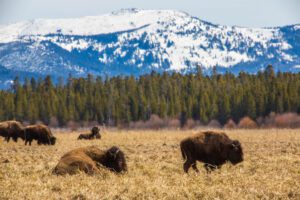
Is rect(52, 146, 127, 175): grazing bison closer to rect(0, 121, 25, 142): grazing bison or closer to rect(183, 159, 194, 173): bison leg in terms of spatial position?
rect(183, 159, 194, 173): bison leg

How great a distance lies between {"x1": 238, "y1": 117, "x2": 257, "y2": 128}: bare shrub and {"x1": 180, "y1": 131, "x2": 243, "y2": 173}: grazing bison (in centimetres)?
7627

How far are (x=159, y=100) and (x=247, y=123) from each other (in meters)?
30.5

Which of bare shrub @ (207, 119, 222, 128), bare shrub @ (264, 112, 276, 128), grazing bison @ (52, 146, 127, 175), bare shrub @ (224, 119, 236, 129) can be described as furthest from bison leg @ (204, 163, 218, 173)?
bare shrub @ (207, 119, 222, 128)

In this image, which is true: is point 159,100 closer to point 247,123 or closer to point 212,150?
point 247,123

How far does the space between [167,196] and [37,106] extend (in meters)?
110

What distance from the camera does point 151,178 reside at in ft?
49.6

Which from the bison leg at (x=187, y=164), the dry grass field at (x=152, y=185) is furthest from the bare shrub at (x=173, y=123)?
the dry grass field at (x=152, y=185)

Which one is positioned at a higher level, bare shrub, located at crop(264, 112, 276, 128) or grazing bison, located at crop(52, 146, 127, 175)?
grazing bison, located at crop(52, 146, 127, 175)

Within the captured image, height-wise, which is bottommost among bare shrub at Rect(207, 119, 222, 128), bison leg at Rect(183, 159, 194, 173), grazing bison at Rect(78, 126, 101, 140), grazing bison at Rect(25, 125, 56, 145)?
bare shrub at Rect(207, 119, 222, 128)

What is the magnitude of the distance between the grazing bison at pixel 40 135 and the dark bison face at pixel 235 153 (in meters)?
22.5

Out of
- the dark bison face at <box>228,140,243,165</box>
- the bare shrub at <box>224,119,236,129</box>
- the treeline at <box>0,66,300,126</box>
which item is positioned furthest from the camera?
the treeline at <box>0,66,300,126</box>

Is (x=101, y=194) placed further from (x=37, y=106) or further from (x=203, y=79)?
(x=203, y=79)

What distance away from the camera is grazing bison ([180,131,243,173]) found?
17766 millimetres

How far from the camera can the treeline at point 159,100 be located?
100981 mm
